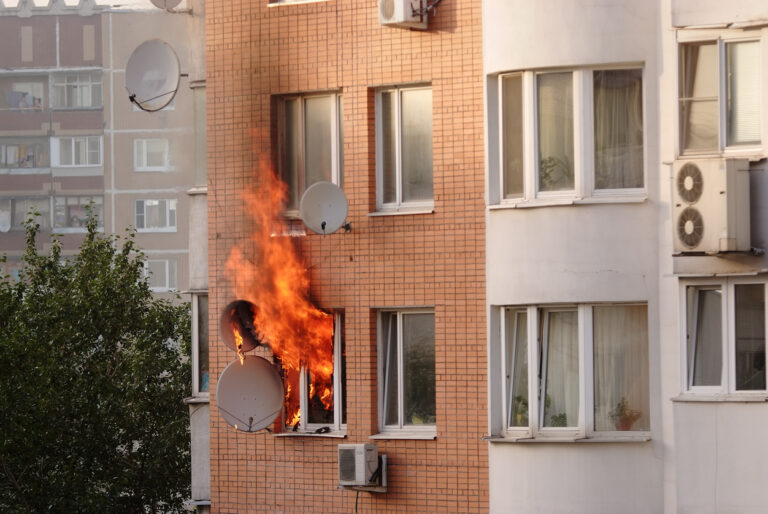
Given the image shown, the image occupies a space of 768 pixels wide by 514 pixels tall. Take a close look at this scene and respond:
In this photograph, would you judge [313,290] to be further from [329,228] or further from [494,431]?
[494,431]

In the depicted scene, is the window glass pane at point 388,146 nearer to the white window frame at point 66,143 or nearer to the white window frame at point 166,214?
the white window frame at point 166,214

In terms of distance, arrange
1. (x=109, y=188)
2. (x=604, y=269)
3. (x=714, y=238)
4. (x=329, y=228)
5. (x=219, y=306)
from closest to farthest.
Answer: (x=714, y=238) < (x=604, y=269) < (x=329, y=228) < (x=219, y=306) < (x=109, y=188)

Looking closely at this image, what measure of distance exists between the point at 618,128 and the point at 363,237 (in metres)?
3.88

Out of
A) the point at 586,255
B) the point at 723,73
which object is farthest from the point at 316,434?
the point at 723,73

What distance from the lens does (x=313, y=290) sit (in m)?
22.0

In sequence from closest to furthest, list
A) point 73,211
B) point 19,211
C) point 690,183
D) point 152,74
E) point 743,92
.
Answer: point 690,183 → point 743,92 → point 152,74 → point 73,211 → point 19,211

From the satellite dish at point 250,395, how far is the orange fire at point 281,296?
19.2 inches

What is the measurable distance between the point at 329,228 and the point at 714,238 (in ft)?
17.3

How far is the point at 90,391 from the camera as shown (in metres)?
37.4

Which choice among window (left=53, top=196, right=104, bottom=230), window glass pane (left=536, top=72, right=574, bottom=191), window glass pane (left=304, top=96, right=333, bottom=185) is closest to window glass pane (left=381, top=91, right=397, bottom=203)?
window glass pane (left=304, top=96, right=333, bottom=185)

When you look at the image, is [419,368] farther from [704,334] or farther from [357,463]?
[704,334]

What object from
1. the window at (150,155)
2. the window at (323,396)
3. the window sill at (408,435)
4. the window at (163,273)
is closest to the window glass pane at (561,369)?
the window sill at (408,435)

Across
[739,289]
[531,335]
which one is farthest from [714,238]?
[531,335]

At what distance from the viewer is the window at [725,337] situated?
1884cm
